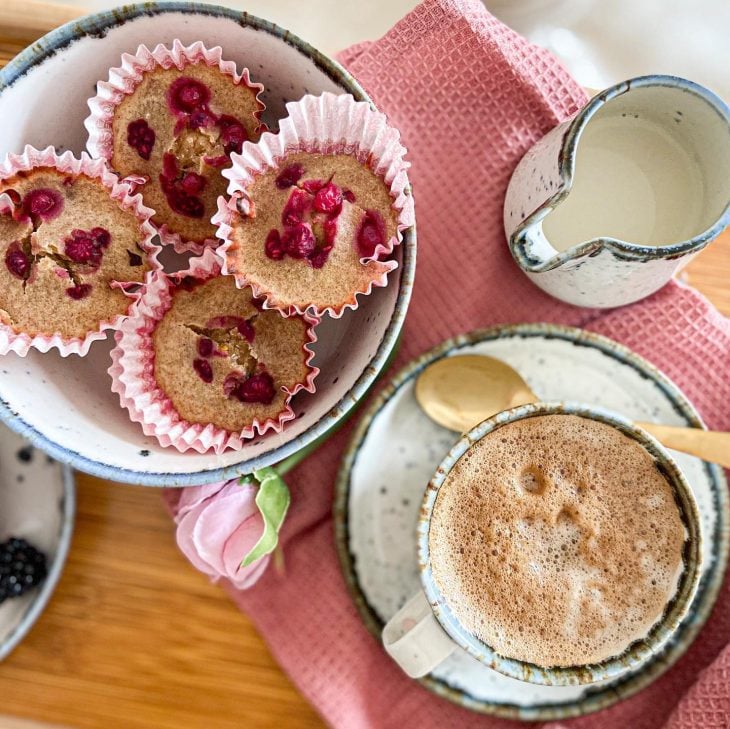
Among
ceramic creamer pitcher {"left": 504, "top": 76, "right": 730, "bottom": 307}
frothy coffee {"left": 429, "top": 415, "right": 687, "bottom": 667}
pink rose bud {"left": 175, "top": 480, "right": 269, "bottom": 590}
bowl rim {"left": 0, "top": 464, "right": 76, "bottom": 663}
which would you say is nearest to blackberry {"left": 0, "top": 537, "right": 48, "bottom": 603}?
bowl rim {"left": 0, "top": 464, "right": 76, "bottom": 663}

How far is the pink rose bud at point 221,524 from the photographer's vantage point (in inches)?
34.9

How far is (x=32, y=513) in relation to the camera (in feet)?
3.31

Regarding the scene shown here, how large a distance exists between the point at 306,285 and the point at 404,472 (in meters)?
0.29

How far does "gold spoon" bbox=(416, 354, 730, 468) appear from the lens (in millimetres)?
936

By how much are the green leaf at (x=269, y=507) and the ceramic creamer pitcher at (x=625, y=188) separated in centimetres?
39

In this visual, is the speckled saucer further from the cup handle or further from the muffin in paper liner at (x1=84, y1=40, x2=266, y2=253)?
the muffin in paper liner at (x1=84, y1=40, x2=266, y2=253)

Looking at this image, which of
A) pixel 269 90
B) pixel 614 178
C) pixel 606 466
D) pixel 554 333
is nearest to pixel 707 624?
pixel 606 466

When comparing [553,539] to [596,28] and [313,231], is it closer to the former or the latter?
[313,231]

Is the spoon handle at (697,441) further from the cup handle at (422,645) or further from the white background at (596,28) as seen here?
the white background at (596,28)

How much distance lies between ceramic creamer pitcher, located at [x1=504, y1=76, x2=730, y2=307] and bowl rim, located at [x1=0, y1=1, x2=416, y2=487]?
0.58 ft

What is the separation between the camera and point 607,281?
0.83 metres

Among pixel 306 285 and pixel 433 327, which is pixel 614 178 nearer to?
pixel 433 327

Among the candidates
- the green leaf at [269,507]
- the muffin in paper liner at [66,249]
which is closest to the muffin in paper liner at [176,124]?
the muffin in paper liner at [66,249]

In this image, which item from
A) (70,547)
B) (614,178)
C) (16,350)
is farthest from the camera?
(70,547)
